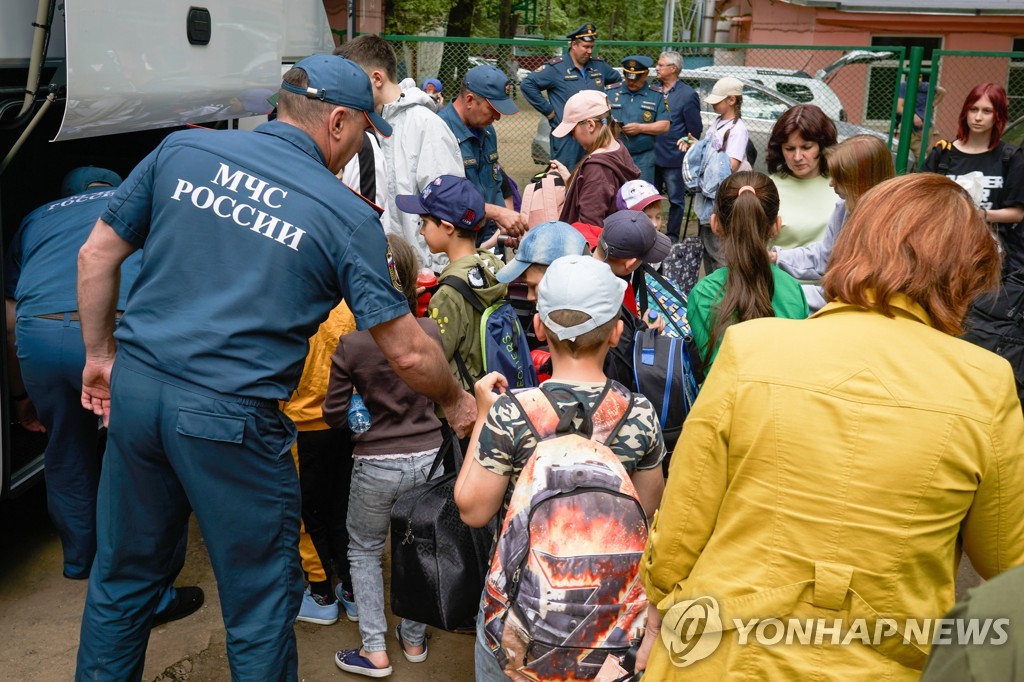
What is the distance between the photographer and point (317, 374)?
3.74 m

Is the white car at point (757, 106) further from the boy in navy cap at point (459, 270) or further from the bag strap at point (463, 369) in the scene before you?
the bag strap at point (463, 369)

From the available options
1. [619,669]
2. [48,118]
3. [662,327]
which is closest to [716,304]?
[662,327]

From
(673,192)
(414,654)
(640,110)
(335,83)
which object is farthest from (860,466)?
(673,192)

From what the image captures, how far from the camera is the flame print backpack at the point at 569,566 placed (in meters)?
2.28

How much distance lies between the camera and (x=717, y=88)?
8.82 meters

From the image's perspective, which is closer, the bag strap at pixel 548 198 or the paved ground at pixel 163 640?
the paved ground at pixel 163 640

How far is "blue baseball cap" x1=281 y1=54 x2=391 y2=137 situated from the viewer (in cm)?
297

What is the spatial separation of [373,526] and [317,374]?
2.05 ft

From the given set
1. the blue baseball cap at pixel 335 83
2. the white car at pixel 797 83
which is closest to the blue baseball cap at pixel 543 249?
the blue baseball cap at pixel 335 83

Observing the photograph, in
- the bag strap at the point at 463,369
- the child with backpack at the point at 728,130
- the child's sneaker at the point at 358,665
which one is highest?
the child with backpack at the point at 728,130

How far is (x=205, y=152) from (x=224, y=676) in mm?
2023

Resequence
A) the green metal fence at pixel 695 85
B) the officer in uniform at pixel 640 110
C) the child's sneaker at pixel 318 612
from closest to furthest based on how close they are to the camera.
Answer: the child's sneaker at pixel 318 612 < the officer in uniform at pixel 640 110 < the green metal fence at pixel 695 85

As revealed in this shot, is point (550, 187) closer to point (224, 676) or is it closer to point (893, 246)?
point (224, 676)

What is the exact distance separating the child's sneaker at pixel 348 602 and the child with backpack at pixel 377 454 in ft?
0.97
